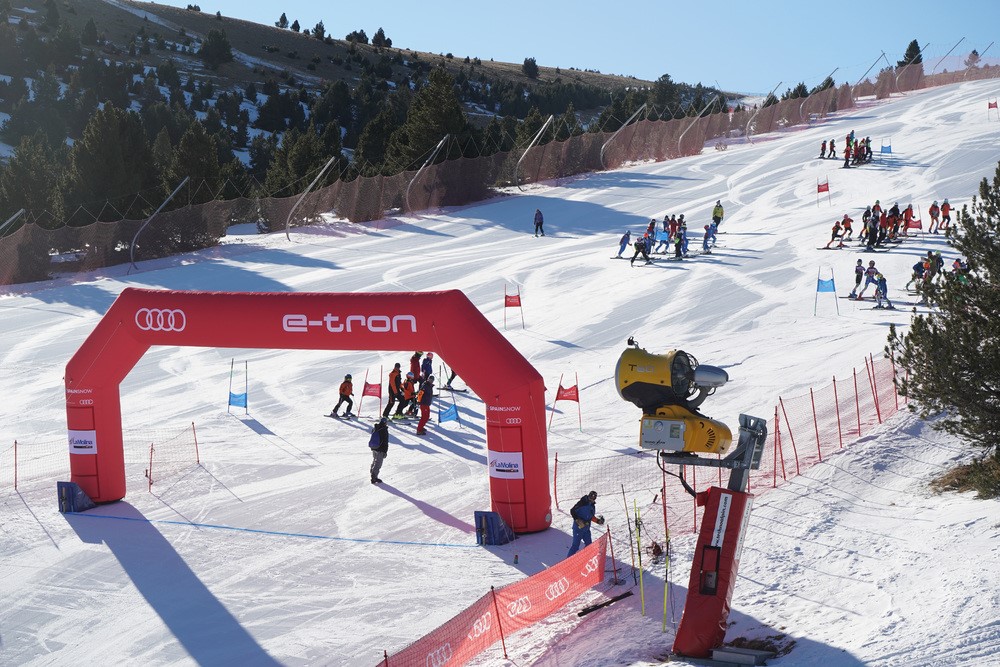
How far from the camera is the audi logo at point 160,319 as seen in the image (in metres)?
14.9

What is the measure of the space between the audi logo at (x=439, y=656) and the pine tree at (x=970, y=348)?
6084 millimetres

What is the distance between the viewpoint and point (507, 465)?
541 inches

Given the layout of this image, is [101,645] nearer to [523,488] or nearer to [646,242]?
[523,488]

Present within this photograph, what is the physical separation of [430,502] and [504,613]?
4.77 meters

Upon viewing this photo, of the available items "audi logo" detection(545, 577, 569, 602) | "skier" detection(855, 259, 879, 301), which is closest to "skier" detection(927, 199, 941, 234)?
"skier" detection(855, 259, 879, 301)

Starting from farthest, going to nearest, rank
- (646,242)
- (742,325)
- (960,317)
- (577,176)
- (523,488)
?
(577,176), (646,242), (742,325), (523,488), (960,317)

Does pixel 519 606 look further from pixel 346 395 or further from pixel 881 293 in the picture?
pixel 881 293

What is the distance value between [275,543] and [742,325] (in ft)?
46.1

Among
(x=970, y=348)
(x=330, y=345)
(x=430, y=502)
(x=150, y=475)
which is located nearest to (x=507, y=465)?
(x=430, y=502)

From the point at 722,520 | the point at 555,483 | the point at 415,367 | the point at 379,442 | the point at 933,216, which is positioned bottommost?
the point at 555,483

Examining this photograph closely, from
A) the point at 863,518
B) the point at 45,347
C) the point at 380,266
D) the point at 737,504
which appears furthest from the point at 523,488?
the point at 380,266

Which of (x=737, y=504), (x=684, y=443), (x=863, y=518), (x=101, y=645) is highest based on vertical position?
(x=684, y=443)

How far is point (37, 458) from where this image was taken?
59.5ft

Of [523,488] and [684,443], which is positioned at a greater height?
[684,443]
